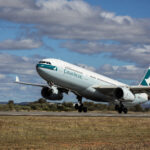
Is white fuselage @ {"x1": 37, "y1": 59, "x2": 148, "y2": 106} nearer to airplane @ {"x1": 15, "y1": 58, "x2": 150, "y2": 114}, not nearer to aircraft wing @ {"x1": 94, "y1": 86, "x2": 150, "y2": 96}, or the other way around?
airplane @ {"x1": 15, "y1": 58, "x2": 150, "y2": 114}

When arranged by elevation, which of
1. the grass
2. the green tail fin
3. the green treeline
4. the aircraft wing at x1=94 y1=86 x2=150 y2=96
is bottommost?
the grass

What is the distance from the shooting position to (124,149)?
57.3ft

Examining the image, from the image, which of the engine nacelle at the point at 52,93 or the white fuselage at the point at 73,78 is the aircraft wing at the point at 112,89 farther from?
the engine nacelle at the point at 52,93

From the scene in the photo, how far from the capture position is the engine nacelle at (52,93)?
170 ft

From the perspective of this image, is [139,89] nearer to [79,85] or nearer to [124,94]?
[124,94]

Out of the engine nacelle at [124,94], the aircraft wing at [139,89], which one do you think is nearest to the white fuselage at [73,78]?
the engine nacelle at [124,94]

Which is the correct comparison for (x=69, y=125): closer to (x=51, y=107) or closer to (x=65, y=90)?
(x=65, y=90)

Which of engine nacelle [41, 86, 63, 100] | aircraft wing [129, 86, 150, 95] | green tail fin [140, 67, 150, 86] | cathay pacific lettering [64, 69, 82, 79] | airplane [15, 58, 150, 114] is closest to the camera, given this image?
airplane [15, 58, 150, 114]

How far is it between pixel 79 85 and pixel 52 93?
4594 mm

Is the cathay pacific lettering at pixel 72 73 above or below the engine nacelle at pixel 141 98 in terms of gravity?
above

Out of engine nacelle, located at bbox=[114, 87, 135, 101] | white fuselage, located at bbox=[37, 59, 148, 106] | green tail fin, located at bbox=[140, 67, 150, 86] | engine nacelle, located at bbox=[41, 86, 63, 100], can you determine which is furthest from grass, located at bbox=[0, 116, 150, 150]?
green tail fin, located at bbox=[140, 67, 150, 86]

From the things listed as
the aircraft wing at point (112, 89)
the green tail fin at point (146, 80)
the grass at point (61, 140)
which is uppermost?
the green tail fin at point (146, 80)

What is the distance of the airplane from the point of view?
48.2m

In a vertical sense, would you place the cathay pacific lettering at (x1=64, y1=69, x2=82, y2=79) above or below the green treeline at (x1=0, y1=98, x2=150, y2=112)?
above
